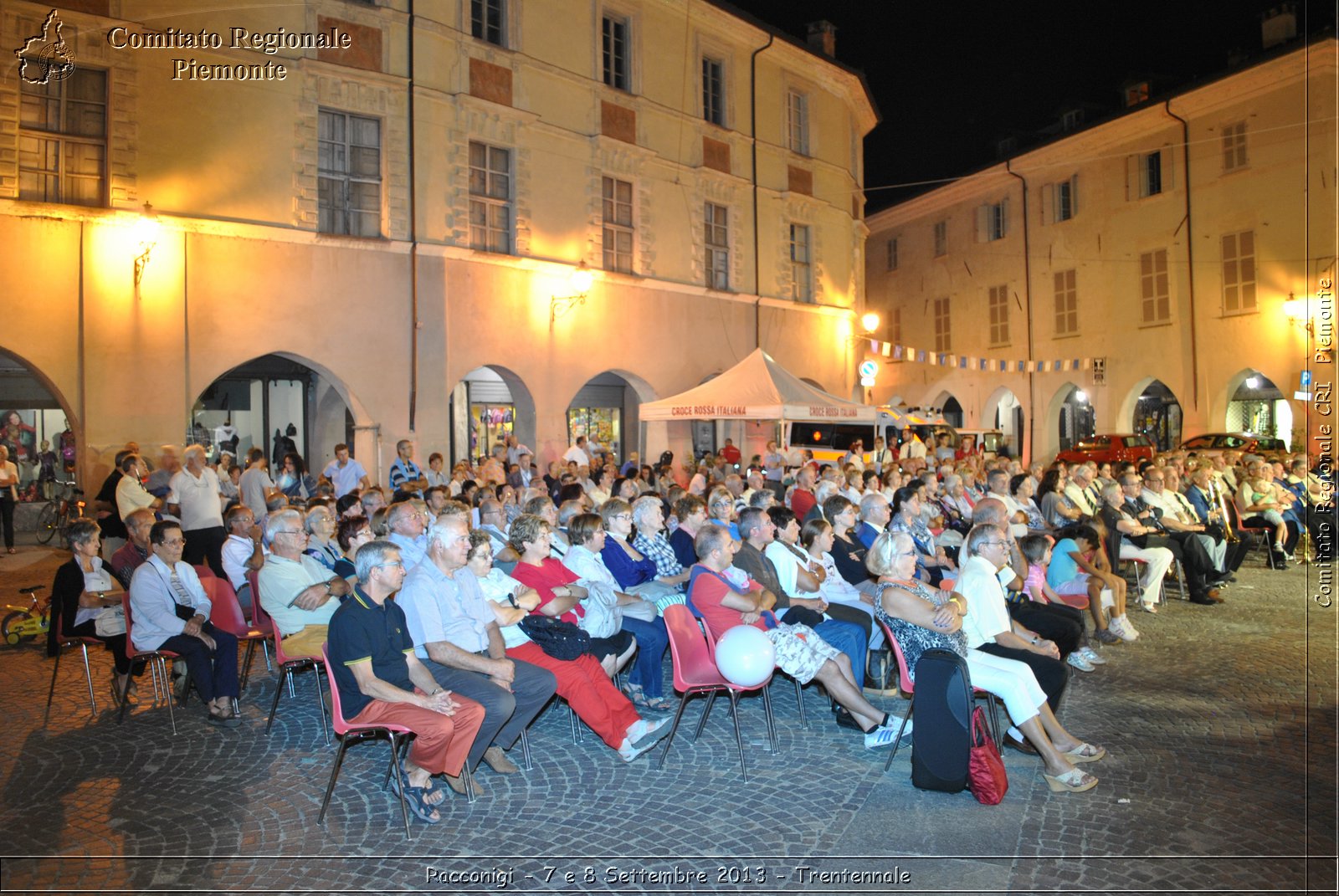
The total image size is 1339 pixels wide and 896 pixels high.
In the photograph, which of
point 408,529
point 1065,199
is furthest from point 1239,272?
point 408,529

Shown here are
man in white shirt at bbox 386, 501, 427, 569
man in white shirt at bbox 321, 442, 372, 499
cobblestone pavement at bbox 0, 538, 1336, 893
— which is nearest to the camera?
cobblestone pavement at bbox 0, 538, 1336, 893

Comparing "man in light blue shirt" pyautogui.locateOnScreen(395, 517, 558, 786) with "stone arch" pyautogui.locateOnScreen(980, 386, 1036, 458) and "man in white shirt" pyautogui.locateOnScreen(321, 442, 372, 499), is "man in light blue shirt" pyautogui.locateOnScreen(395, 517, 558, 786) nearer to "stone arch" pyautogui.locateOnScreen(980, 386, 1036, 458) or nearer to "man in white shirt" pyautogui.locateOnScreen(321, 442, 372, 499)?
"man in white shirt" pyautogui.locateOnScreen(321, 442, 372, 499)

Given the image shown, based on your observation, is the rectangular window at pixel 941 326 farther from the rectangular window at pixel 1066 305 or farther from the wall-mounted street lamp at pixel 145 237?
the wall-mounted street lamp at pixel 145 237

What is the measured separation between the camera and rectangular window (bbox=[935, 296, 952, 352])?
32.3 meters

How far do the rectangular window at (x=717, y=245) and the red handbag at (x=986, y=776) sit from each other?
53.0ft

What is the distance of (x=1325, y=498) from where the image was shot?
12.7 metres

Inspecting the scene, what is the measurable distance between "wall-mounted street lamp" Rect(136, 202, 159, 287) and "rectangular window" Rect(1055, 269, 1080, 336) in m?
24.0

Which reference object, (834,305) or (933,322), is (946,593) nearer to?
(834,305)

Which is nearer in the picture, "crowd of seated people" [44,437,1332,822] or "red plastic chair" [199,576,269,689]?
"crowd of seated people" [44,437,1332,822]

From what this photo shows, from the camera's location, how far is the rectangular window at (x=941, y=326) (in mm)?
32312

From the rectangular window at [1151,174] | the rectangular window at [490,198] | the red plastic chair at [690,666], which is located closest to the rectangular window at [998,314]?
the rectangular window at [1151,174]

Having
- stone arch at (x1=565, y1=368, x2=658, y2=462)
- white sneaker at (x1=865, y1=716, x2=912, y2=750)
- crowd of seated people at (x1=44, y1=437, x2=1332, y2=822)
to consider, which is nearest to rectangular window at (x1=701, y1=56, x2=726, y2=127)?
stone arch at (x1=565, y1=368, x2=658, y2=462)

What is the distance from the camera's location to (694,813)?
4703 mm

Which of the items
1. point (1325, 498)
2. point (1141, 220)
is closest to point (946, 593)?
point (1325, 498)
